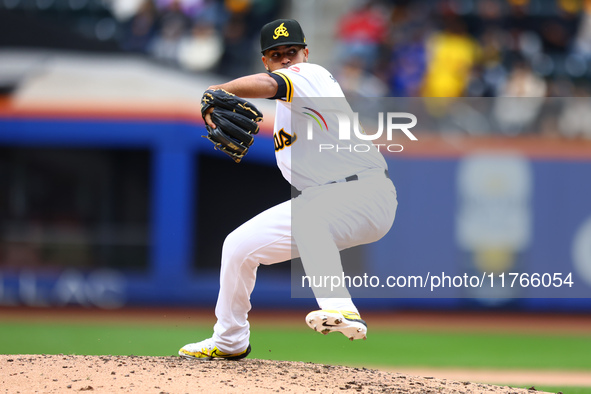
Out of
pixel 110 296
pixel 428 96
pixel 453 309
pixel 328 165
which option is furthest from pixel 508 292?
pixel 328 165

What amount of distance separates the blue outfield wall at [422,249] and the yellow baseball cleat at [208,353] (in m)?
6.61

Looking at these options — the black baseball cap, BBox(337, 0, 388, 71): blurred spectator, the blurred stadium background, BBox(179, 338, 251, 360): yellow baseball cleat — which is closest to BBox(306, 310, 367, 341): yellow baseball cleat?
BBox(179, 338, 251, 360): yellow baseball cleat

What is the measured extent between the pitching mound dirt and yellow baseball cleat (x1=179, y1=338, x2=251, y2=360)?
0.29 ft

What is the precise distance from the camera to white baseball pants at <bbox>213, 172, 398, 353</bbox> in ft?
13.1

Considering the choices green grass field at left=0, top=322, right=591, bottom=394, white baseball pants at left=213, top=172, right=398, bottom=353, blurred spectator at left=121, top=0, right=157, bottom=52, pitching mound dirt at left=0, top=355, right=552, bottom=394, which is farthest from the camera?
blurred spectator at left=121, top=0, right=157, bottom=52

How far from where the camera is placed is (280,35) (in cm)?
418

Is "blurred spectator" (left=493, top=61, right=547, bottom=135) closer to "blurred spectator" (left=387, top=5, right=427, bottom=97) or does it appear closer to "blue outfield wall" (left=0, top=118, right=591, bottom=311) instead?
"blue outfield wall" (left=0, top=118, right=591, bottom=311)

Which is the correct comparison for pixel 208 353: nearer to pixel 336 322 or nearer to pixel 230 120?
pixel 336 322

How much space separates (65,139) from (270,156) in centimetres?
290

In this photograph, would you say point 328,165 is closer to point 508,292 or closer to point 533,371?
point 533,371

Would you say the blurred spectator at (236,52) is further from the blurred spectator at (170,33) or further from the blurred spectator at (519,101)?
the blurred spectator at (519,101)

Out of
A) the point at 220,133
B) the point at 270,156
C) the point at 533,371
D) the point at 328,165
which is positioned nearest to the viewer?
the point at 220,133

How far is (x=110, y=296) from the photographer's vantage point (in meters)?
11.3

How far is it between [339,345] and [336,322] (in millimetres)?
5657
